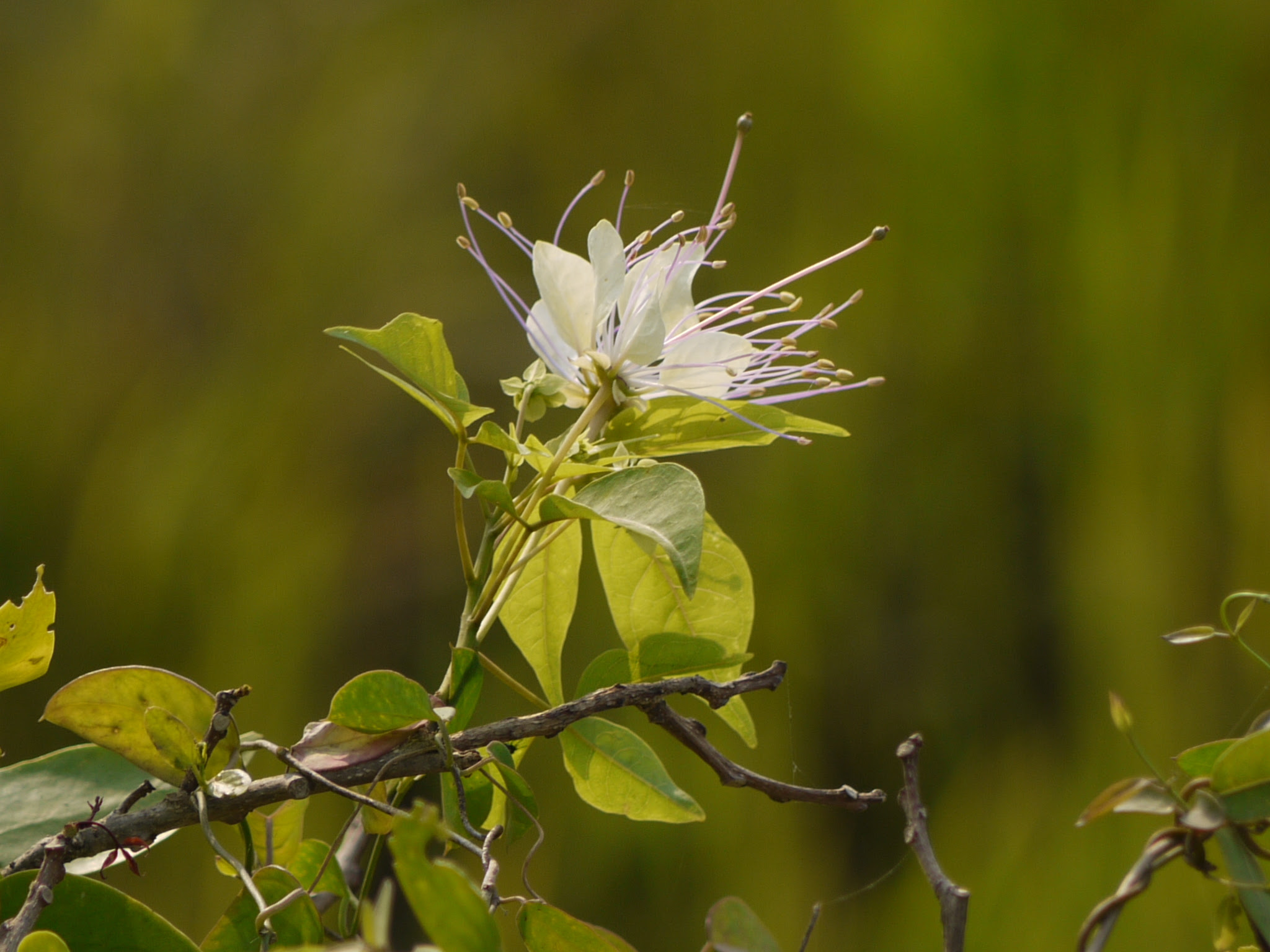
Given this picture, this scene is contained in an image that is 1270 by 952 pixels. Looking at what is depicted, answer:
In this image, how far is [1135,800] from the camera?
0.61ft

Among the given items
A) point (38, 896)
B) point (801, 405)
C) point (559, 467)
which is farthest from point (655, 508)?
point (801, 405)

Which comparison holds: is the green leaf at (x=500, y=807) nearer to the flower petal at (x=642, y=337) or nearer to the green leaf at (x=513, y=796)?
the green leaf at (x=513, y=796)

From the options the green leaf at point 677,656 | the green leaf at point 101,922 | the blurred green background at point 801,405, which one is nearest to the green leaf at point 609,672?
the green leaf at point 677,656

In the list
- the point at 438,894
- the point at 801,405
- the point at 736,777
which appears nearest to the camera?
the point at 438,894

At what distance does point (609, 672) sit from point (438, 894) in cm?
13

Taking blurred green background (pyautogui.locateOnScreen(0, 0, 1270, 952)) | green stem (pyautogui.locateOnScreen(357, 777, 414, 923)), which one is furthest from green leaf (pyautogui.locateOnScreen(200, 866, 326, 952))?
blurred green background (pyautogui.locateOnScreen(0, 0, 1270, 952))

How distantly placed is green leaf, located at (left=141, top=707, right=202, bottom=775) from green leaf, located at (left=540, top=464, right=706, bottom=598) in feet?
0.31

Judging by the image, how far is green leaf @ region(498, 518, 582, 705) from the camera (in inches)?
11.9

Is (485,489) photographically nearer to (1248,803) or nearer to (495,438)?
(495,438)

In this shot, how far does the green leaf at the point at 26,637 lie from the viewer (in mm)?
247

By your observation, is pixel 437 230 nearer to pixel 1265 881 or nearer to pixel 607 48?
pixel 607 48

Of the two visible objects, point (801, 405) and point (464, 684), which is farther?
point (801, 405)

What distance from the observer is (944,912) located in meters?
0.20

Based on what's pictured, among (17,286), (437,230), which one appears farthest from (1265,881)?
(17,286)
